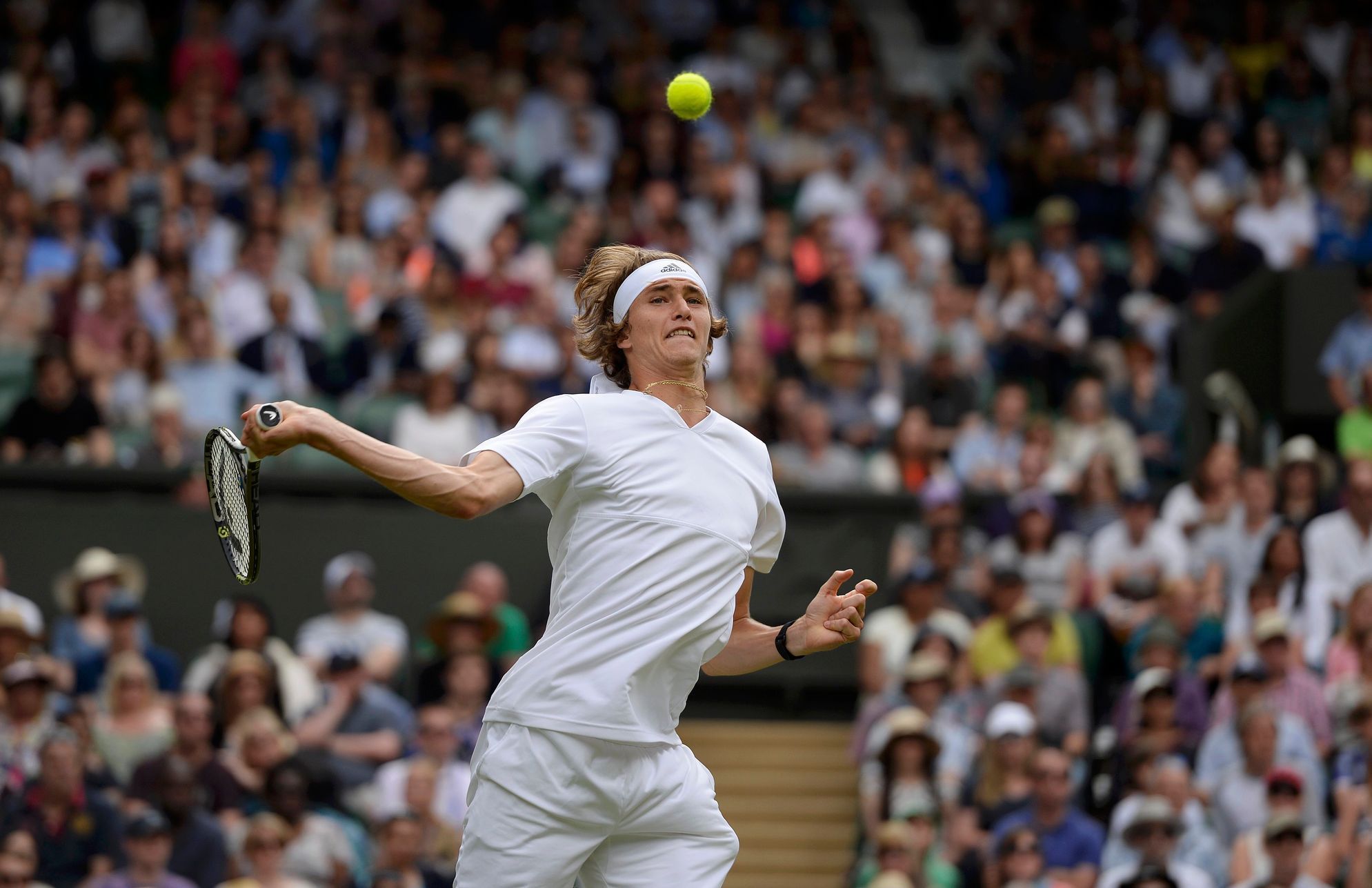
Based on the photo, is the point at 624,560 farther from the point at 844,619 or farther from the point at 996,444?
the point at 996,444

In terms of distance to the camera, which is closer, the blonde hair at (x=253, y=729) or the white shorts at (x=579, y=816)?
the white shorts at (x=579, y=816)

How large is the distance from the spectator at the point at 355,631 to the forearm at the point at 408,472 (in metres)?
Result: 6.29

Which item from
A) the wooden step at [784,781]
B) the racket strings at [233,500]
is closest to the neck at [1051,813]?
the wooden step at [784,781]

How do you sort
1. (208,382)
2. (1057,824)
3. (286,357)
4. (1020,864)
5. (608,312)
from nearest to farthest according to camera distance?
1. (608,312)
2. (1020,864)
3. (1057,824)
4. (208,382)
5. (286,357)

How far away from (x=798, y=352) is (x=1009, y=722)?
3928mm

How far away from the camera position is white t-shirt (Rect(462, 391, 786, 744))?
4.47 metres

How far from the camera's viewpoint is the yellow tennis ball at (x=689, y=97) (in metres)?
5.54

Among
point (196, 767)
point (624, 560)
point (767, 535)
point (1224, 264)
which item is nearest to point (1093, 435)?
point (1224, 264)

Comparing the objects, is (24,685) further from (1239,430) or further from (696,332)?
(1239,430)

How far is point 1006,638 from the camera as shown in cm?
1023

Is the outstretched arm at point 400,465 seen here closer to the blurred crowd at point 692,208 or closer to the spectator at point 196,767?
the spectator at point 196,767

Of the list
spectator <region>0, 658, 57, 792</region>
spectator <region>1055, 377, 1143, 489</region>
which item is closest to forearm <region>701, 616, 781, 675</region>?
spectator <region>0, 658, 57, 792</region>

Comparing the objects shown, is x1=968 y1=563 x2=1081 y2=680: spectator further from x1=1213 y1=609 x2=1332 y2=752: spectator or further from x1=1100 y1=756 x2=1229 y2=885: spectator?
x1=1100 y1=756 x2=1229 y2=885: spectator

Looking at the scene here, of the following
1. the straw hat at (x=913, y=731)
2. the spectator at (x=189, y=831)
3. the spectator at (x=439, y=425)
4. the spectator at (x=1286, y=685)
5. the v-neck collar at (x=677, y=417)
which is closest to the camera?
the v-neck collar at (x=677, y=417)
